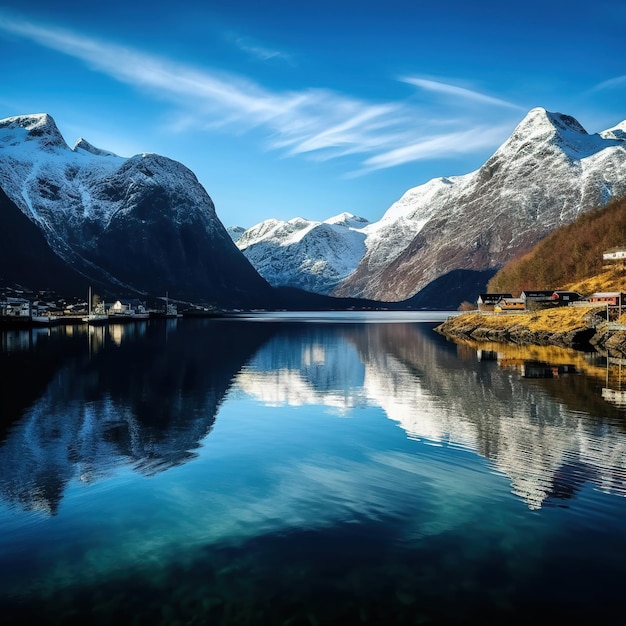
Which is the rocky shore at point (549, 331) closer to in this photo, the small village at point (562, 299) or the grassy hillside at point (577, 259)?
the small village at point (562, 299)

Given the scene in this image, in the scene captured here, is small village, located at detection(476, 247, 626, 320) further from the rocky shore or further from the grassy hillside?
the rocky shore

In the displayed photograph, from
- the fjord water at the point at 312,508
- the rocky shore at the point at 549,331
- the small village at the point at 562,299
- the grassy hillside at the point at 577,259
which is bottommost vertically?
the fjord water at the point at 312,508

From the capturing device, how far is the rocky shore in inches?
3637

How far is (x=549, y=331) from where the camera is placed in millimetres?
109312

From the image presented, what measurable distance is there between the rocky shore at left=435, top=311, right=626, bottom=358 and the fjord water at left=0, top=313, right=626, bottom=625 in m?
50.4

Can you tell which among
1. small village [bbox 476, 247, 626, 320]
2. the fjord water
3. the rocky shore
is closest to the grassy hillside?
small village [bbox 476, 247, 626, 320]

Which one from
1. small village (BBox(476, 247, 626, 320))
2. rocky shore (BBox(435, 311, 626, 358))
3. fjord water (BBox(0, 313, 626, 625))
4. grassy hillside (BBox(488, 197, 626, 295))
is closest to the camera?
fjord water (BBox(0, 313, 626, 625))

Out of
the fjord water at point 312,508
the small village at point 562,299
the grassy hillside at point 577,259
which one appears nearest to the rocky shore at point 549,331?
the small village at point 562,299

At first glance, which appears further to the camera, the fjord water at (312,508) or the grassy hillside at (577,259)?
the grassy hillside at (577,259)

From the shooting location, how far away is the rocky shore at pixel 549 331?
92.4 m

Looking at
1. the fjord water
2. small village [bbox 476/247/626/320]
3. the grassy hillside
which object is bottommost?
the fjord water

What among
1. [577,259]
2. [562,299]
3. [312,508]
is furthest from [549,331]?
[312,508]

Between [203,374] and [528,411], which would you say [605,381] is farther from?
[203,374]

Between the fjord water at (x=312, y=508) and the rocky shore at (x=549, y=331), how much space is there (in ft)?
165
